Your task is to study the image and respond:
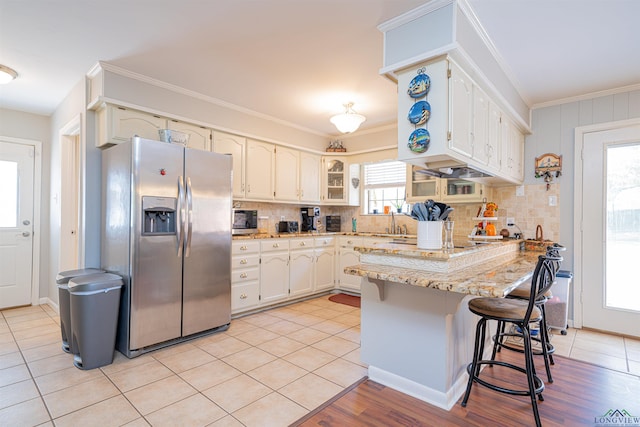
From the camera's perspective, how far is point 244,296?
372cm

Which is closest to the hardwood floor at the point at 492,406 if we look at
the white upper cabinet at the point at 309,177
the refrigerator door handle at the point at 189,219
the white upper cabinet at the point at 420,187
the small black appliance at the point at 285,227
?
the refrigerator door handle at the point at 189,219

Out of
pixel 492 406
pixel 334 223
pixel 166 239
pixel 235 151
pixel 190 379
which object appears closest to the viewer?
pixel 492 406

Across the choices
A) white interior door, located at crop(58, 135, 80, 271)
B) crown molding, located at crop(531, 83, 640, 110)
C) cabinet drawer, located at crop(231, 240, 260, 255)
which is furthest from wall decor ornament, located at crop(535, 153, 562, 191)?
white interior door, located at crop(58, 135, 80, 271)

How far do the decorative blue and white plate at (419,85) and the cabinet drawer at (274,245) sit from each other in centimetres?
250

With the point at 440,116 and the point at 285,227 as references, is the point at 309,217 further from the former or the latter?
the point at 440,116

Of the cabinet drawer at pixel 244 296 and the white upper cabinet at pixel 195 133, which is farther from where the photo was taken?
the cabinet drawer at pixel 244 296

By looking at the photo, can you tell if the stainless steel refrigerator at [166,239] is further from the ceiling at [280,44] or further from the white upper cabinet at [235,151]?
the ceiling at [280,44]

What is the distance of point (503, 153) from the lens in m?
3.09

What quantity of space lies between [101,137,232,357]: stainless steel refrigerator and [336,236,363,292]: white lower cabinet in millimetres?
2005

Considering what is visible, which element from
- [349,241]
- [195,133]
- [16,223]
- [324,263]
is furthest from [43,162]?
[349,241]

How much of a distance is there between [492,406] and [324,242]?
118 inches

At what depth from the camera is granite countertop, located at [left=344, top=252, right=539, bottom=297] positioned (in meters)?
1.63

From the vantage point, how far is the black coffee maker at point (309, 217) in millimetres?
4992

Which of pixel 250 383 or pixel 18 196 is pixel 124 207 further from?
pixel 18 196
